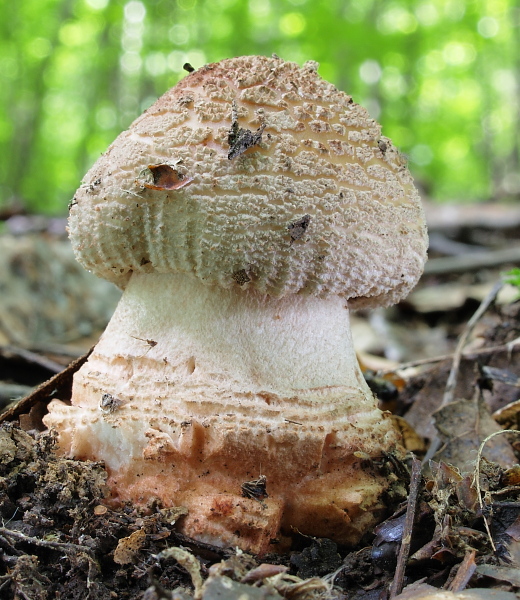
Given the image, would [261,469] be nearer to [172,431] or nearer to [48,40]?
[172,431]

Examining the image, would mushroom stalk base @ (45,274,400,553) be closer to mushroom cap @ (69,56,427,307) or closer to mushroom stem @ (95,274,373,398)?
mushroom stem @ (95,274,373,398)

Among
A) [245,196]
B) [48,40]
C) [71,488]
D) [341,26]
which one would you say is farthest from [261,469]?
[48,40]

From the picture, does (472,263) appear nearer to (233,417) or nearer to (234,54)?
(233,417)

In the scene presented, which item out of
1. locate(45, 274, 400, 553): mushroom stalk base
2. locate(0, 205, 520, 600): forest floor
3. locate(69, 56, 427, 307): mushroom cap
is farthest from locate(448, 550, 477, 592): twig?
locate(69, 56, 427, 307): mushroom cap

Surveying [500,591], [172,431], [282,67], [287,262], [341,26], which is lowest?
[500,591]

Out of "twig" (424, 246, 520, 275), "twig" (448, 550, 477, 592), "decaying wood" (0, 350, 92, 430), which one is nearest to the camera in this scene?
"twig" (448, 550, 477, 592)

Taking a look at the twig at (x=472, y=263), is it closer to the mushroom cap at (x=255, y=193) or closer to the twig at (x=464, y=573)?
the mushroom cap at (x=255, y=193)

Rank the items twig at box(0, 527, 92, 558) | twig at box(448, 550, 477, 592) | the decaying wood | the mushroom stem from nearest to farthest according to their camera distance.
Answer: twig at box(448, 550, 477, 592), twig at box(0, 527, 92, 558), the mushroom stem, the decaying wood
